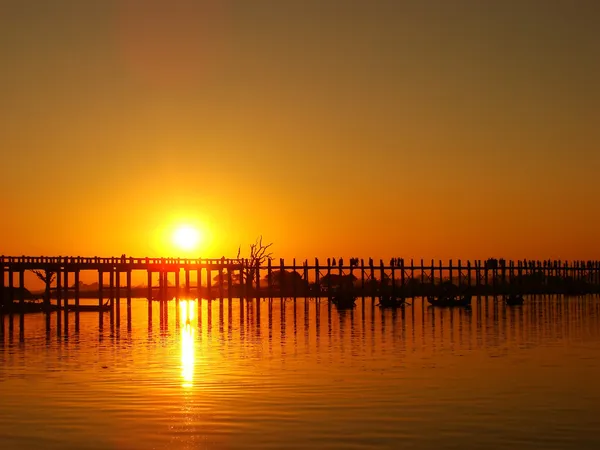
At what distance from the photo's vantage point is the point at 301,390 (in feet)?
81.1

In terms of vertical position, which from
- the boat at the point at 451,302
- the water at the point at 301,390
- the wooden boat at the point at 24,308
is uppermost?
the wooden boat at the point at 24,308

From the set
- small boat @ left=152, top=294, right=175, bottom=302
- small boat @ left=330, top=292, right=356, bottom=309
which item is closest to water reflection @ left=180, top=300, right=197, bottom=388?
small boat @ left=330, top=292, right=356, bottom=309

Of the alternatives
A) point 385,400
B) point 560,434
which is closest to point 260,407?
point 385,400

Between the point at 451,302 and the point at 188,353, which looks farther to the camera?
the point at 451,302

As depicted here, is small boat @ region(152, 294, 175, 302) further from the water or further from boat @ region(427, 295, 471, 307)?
the water

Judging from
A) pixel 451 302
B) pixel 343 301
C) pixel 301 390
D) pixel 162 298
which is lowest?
pixel 301 390

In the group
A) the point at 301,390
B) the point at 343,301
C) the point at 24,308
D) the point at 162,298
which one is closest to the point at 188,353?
the point at 301,390

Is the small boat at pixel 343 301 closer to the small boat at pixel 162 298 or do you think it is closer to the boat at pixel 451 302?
the boat at pixel 451 302

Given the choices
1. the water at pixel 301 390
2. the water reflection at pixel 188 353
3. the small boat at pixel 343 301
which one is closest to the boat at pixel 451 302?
the small boat at pixel 343 301

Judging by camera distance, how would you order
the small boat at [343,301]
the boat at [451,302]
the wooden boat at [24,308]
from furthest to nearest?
1. the boat at [451,302]
2. the small boat at [343,301]
3. the wooden boat at [24,308]

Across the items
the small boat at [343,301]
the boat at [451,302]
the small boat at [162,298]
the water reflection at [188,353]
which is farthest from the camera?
the small boat at [162,298]

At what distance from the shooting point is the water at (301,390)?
59.4 ft

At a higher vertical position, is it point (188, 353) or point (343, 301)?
point (343, 301)

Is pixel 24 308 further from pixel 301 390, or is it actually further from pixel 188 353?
pixel 301 390
